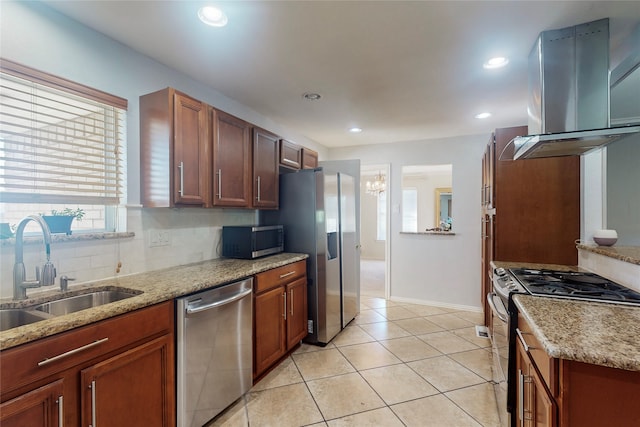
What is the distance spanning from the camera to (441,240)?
4188mm

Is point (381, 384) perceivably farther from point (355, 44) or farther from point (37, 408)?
point (355, 44)

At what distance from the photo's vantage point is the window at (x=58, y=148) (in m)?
1.47

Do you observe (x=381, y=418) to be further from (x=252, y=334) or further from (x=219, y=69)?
(x=219, y=69)

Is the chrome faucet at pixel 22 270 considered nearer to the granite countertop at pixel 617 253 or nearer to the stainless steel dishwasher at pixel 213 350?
the stainless steel dishwasher at pixel 213 350

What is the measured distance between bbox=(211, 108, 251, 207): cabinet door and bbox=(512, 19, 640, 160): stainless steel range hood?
205 cm

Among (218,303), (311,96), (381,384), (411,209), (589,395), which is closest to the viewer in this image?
(589,395)

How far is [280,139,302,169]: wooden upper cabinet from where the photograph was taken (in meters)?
3.05

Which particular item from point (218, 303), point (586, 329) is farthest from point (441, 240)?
point (218, 303)

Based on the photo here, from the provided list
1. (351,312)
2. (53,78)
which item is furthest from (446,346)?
(53,78)

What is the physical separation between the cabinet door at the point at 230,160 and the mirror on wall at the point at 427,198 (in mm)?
5469

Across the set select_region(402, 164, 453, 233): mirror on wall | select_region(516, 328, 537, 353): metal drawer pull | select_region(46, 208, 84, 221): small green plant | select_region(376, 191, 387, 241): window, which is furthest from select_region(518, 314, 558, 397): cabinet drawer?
select_region(376, 191, 387, 241): window

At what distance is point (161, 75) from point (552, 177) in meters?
3.09

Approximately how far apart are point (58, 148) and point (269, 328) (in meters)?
1.82

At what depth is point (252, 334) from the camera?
2.18m
